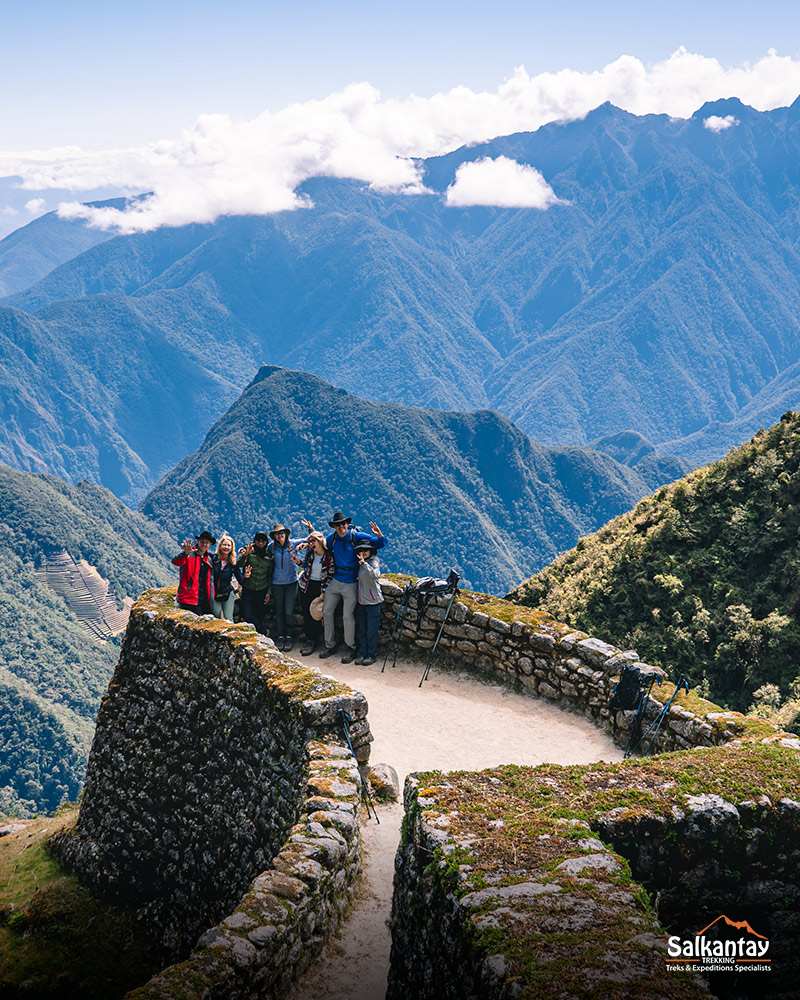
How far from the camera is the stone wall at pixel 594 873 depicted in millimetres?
6996

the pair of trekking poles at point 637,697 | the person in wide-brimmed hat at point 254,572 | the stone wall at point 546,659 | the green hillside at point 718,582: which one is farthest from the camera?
the green hillside at point 718,582

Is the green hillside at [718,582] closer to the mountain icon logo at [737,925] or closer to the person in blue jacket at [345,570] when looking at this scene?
the person in blue jacket at [345,570]

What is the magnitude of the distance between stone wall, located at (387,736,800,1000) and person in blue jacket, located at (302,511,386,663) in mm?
6959

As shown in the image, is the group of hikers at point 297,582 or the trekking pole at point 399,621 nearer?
the group of hikers at point 297,582

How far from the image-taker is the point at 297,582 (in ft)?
59.4

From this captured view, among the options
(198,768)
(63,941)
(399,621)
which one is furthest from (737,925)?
(63,941)

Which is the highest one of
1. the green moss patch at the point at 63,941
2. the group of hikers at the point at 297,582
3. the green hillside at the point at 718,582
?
the group of hikers at the point at 297,582

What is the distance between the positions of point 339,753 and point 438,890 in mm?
3521

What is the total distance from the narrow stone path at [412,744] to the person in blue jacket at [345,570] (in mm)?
1054

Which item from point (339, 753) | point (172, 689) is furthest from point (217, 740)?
point (339, 753)

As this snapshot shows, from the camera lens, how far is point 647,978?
6.64 m

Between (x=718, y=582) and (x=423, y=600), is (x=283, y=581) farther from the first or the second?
(x=718, y=582)

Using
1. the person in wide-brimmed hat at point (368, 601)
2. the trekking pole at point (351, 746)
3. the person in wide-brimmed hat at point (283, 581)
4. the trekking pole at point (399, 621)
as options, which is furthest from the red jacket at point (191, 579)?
the trekking pole at point (351, 746)

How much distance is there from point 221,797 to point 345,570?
5.48 meters
